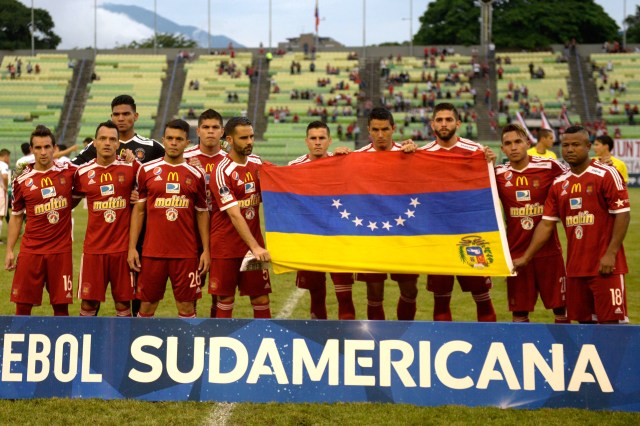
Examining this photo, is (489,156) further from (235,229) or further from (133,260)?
(133,260)

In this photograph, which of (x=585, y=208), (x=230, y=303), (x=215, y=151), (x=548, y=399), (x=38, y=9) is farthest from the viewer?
(x=38, y=9)

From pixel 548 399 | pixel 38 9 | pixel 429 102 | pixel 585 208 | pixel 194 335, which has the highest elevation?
pixel 38 9

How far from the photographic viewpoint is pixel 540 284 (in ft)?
21.2

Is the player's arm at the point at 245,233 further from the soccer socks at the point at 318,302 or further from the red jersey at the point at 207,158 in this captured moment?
the soccer socks at the point at 318,302

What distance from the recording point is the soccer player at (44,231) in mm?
6500

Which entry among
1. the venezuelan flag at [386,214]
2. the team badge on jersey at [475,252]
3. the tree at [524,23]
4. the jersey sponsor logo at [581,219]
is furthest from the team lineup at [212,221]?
the tree at [524,23]

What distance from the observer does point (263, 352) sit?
542 cm

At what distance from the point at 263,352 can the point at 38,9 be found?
76523 millimetres

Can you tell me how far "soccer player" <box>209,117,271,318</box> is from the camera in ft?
20.8

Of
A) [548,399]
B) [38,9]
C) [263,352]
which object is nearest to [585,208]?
[548,399]

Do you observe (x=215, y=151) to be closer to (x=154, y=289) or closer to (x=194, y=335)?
(x=154, y=289)

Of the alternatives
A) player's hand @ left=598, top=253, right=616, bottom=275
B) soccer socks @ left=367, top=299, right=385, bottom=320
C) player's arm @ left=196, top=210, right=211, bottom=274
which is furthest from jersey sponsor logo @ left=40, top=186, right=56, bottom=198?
player's hand @ left=598, top=253, right=616, bottom=275

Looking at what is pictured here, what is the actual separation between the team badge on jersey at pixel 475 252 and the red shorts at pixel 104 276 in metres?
2.76

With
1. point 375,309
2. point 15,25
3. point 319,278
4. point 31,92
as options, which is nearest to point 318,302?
point 319,278
